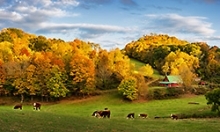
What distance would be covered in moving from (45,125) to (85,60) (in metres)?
63.1

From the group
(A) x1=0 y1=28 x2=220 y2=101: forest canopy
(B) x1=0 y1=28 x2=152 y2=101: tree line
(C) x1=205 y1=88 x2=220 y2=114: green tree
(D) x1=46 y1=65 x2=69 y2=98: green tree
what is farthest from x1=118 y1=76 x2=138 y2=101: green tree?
(C) x1=205 y1=88 x2=220 y2=114: green tree

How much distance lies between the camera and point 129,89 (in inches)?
3169

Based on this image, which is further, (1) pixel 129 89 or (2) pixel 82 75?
(2) pixel 82 75

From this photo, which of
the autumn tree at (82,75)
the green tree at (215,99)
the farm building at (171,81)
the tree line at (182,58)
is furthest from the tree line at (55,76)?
the green tree at (215,99)

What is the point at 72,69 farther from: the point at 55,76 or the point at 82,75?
the point at 55,76

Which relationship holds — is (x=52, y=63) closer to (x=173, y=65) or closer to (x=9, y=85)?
(x=9, y=85)

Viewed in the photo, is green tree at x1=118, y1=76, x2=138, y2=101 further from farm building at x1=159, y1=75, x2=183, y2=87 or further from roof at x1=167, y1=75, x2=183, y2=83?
farm building at x1=159, y1=75, x2=183, y2=87

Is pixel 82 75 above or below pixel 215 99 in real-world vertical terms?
above

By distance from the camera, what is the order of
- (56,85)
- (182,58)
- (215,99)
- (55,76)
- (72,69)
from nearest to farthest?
Result: (215,99)
(56,85)
(55,76)
(72,69)
(182,58)

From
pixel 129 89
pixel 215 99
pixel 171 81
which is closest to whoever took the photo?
pixel 215 99

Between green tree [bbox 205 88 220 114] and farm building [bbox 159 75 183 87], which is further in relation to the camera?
farm building [bbox 159 75 183 87]

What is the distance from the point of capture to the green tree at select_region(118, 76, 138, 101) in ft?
262

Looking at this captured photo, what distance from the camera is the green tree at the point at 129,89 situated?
3150 inches

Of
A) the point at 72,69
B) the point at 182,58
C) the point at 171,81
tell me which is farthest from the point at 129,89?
the point at 182,58
